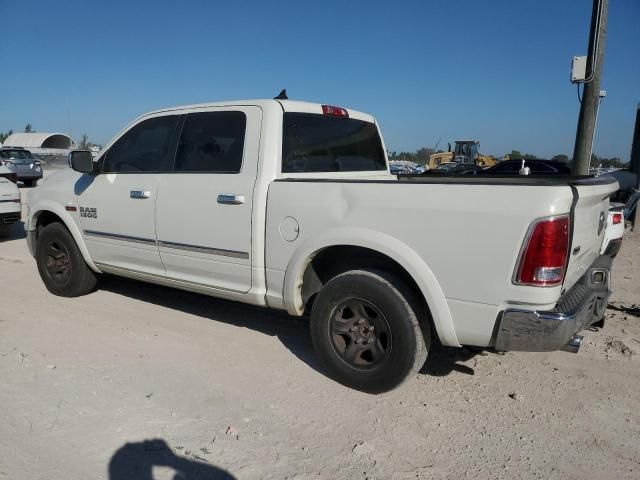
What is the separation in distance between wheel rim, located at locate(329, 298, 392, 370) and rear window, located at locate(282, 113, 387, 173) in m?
1.16

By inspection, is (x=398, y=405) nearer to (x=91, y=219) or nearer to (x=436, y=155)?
(x=91, y=219)

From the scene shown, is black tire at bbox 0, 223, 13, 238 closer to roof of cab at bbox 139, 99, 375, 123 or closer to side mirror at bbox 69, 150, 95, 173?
side mirror at bbox 69, 150, 95, 173

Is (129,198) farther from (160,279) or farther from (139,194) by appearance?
(160,279)

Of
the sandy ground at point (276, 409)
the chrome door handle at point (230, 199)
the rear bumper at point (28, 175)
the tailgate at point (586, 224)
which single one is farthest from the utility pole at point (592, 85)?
the rear bumper at point (28, 175)

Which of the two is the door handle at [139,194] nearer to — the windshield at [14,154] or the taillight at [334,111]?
the taillight at [334,111]

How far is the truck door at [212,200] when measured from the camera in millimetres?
3666

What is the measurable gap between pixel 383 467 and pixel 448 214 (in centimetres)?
139

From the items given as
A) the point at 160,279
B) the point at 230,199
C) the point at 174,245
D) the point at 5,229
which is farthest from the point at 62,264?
the point at 5,229

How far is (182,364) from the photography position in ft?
12.1

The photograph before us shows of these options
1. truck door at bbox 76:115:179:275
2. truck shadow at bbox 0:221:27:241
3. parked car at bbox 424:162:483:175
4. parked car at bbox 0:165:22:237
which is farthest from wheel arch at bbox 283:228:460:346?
truck shadow at bbox 0:221:27:241

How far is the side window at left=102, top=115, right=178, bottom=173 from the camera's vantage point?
4.27 meters

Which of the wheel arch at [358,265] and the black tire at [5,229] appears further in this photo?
the black tire at [5,229]

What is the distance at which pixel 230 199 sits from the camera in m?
3.66

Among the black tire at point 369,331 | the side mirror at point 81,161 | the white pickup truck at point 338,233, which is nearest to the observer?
the white pickup truck at point 338,233
